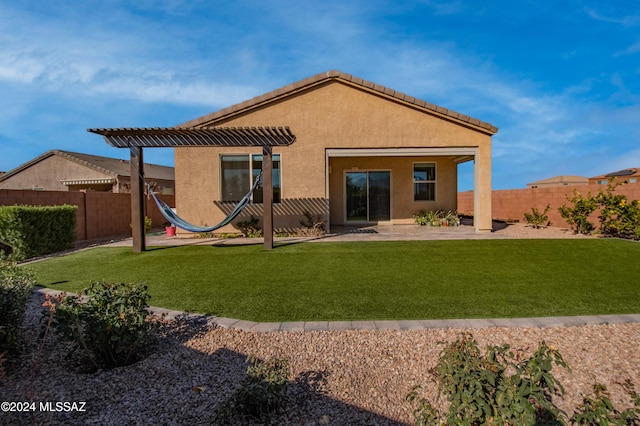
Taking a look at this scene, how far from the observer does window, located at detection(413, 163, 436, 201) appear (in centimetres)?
1460

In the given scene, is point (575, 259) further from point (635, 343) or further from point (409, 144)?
point (409, 144)

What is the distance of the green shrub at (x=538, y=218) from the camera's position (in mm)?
13242

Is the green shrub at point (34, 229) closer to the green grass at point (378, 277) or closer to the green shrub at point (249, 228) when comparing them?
the green grass at point (378, 277)

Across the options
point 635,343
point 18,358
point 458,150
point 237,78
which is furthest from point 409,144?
point 18,358

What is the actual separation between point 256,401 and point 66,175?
2602 centimetres

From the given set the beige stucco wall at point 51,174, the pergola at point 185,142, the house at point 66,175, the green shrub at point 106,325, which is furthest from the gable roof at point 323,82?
the beige stucco wall at point 51,174

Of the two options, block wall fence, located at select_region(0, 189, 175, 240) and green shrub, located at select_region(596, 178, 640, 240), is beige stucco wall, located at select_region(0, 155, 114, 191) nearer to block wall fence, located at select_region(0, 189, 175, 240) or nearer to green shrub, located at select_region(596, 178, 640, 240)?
block wall fence, located at select_region(0, 189, 175, 240)

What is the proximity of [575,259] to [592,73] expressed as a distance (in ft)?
35.2

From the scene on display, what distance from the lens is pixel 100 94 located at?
34.3 feet

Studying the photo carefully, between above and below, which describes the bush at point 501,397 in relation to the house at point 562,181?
below

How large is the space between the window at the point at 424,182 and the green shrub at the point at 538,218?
380cm

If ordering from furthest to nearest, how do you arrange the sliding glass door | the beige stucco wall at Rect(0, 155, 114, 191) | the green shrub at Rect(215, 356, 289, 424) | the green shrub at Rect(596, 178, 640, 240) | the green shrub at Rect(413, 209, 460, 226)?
the beige stucco wall at Rect(0, 155, 114, 191) → the sliding glass door → the green shrub at Rect(413, 209, 460, 226) → the green shrub at Rect(596, 178, 640, 240) → the green shrub at Rect(215, 356, 289, 424)

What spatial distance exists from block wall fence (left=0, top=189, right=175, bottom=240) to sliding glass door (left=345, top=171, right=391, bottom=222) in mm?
9377

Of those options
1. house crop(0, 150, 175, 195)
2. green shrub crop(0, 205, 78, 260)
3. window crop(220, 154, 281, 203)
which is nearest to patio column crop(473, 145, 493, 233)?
window crop(220, 154, 281, 203)
